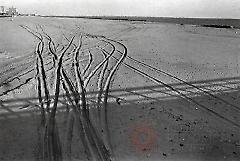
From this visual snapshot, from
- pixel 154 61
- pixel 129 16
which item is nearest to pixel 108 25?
pixel 129 16

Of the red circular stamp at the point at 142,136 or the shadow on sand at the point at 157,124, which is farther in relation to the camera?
the red circular stamp at the point at 142,136

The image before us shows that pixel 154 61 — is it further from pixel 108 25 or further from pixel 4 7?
pixel 4 7

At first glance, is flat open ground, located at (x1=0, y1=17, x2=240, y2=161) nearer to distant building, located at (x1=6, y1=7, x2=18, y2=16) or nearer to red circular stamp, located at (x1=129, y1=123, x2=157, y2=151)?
red circular stamp, located at (x1=129, y1=123, x2=157, y2=151)

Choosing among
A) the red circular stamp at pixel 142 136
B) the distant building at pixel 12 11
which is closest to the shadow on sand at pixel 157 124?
the red circular stamp at pixel 142 136

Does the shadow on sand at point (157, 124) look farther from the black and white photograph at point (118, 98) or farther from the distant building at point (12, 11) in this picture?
the distant building at point (12, 11)

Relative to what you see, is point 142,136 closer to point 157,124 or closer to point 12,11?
point 157,124

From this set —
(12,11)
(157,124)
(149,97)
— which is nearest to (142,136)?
(157,124)

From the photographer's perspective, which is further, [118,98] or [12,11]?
[12,11]
